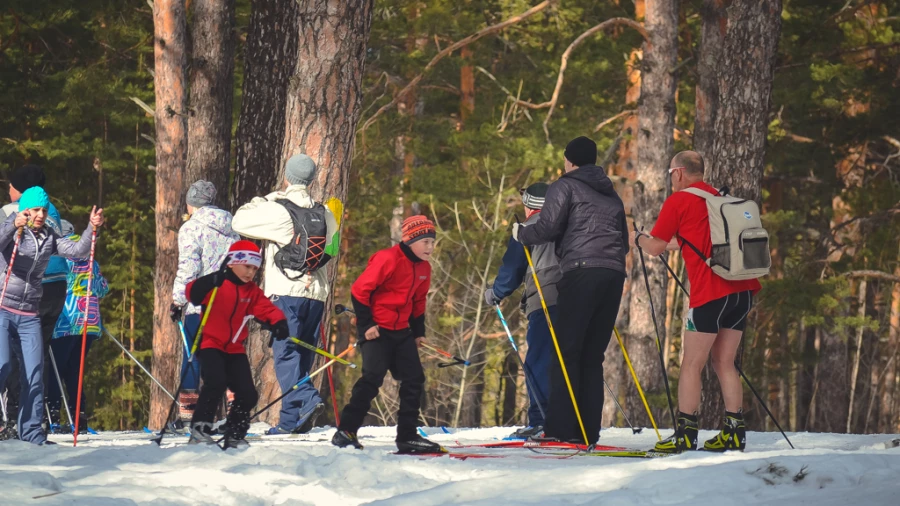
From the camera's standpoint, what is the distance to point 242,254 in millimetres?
7766

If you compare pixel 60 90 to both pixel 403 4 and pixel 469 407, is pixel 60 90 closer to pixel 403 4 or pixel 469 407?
pixel 403 4

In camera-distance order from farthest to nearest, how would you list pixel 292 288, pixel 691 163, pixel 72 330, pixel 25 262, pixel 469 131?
pixel 469 131 < pixel 72 330 < pixel 292 288 < pixel 25 262 < pixel 691 163

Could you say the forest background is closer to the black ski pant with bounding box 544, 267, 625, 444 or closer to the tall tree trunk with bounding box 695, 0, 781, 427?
the tall tree trunk with bounding box 695, 0, 781, 427

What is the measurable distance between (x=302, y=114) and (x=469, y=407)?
68.8 feet

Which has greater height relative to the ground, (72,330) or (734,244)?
(734,244)

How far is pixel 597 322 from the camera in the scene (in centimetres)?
782

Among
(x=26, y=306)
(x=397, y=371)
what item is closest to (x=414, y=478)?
(x=397, y=371)

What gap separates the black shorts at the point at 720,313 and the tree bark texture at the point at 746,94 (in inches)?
167

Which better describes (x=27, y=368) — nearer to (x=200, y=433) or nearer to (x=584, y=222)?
(x=200, y=433)

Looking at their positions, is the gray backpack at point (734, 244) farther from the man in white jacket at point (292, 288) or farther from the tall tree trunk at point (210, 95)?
the tall tree trunk at point (210, 95)

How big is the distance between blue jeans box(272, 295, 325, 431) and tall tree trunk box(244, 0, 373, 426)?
96 centimetres

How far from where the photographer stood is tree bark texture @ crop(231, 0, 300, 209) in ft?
39.9

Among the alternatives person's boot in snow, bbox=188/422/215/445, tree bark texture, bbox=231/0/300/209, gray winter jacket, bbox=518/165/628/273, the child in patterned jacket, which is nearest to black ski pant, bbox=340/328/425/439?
person's boot in snow, bbox=188/422/215/445

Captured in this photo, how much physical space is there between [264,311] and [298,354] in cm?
129
